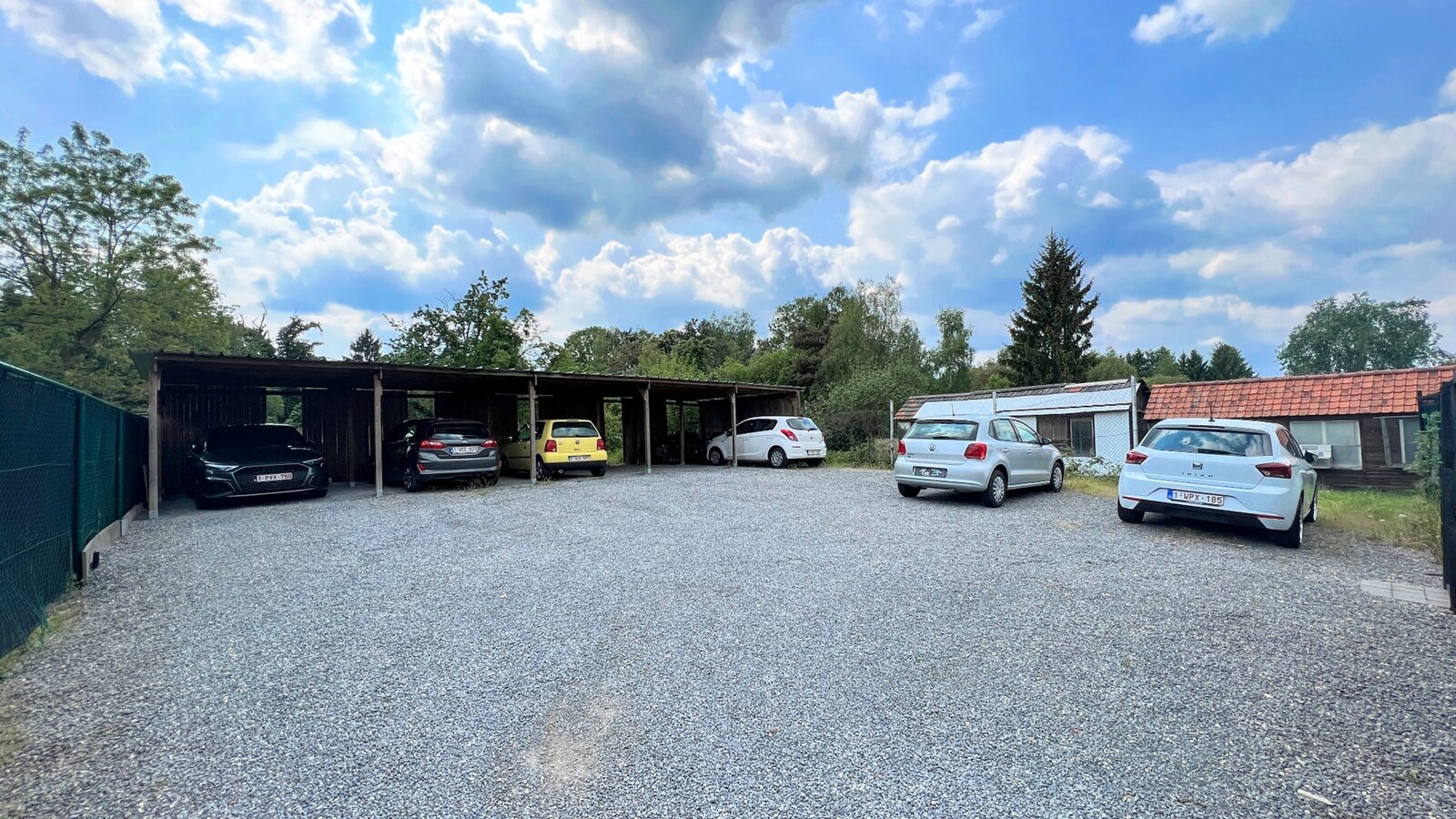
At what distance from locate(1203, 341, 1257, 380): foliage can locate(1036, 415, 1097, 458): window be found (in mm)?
46785

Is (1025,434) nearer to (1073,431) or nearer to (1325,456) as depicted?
(1073,431)

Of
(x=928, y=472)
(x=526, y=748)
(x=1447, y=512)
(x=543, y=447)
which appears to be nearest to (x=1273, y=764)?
(x=526, y=748)

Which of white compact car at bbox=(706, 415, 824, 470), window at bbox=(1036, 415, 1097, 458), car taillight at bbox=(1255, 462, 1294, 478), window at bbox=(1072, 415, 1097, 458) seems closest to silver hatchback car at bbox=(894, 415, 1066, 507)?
car taillight at bbox=(1255, 462, 1294, 478)

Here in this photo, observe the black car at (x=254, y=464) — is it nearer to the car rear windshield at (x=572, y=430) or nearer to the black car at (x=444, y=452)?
the black car at (x=444, y=452)

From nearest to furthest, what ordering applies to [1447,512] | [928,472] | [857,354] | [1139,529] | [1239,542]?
[1447,512], [1239,542], [1139,529], [928,472], [857,354]

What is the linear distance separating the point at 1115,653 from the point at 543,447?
12231 mm

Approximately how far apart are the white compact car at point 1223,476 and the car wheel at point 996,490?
73.0 inches

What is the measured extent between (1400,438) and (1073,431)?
23.5ft

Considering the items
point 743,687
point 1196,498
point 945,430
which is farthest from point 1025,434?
point 743,687

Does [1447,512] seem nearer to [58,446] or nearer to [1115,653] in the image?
[1115,653]

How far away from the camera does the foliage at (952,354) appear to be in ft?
133

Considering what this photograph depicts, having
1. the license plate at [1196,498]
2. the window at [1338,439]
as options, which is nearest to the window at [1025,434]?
the license plate at [1196,498]

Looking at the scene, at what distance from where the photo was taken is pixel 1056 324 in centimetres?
3397

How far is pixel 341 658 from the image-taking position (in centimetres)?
383
